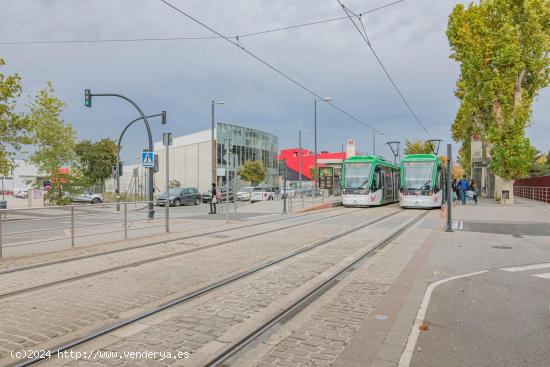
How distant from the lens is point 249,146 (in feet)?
231

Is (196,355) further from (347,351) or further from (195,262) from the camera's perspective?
(195,262)

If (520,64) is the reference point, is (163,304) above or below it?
below

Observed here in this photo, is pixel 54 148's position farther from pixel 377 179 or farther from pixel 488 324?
pixel 488 324

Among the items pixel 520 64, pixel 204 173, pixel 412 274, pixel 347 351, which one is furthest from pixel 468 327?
pixel 204 173

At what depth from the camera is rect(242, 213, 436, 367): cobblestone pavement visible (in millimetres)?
3855

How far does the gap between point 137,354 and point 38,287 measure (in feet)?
10.8

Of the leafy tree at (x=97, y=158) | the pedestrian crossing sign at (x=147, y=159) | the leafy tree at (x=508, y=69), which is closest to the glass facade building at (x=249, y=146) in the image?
the leafy tree at (x=97, y=158)

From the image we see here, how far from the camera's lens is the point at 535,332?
4480 mm

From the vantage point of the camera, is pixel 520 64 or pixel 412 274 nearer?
pixel 412 274

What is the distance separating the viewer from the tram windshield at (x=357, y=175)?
26.6 metres

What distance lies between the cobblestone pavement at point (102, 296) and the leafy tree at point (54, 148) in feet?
72.4

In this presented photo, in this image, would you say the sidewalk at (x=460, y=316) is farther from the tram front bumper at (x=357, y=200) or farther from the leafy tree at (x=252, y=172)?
the leafy tree at (x=252, y=172)

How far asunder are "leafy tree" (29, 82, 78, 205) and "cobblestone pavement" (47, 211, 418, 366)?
24.5m

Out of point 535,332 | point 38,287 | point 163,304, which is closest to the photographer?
point 535,332
